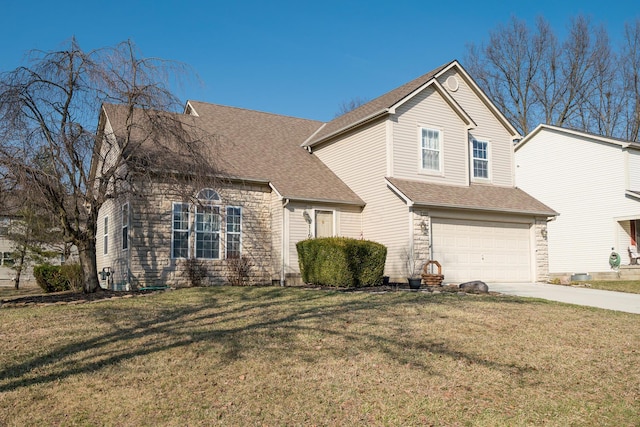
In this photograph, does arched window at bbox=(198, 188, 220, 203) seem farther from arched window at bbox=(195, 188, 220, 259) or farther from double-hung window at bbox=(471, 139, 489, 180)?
double-hung window at bbox=(471, 139, 489, 180)

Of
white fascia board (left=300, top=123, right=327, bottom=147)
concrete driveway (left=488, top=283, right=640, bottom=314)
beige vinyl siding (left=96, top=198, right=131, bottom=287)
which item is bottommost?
concrete driveway (left=488, top=283, right=640, bottom=314)

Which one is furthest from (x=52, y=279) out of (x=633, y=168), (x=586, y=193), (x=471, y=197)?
(x=633, y=168)

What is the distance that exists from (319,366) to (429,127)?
43.1 feet

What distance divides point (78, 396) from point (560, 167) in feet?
81.1

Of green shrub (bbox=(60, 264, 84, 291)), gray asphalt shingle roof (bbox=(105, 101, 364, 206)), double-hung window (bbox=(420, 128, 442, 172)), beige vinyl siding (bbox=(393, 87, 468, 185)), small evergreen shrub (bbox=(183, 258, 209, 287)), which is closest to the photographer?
small evergreen shrub (bbox=(183, 258, 209, 287))

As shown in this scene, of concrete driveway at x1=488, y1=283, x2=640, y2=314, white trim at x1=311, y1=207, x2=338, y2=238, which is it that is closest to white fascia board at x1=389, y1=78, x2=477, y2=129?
white trim at x1=311, y1=207, x2=338, y2=238

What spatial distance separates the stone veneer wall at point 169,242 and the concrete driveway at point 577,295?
711cm

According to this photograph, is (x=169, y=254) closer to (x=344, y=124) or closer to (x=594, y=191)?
(x=344, y=124)

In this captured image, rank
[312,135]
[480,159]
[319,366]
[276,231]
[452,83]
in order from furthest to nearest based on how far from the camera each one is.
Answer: [312,135]
[480,159]
[452,83]
[276,231]
[319,366]

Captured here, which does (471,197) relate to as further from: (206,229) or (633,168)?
(633,168)

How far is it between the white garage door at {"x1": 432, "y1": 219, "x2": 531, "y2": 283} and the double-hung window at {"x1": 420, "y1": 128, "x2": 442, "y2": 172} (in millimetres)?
2101

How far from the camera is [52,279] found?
78.5 ft

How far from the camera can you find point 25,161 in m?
12.6

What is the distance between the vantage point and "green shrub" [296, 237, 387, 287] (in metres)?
15.8
